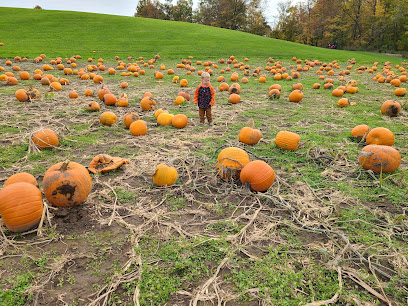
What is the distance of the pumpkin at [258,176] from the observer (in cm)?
380

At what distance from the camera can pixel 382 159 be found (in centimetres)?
444

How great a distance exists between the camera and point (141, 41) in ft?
Result: 97.5

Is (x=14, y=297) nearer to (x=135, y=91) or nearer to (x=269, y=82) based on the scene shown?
(x=135, y=91)

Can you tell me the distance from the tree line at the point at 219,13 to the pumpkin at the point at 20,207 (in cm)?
7809

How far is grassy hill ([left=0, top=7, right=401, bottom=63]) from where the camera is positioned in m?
24.2

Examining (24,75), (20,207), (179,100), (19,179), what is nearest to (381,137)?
(179,100)

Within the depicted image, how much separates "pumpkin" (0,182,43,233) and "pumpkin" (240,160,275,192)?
287cm

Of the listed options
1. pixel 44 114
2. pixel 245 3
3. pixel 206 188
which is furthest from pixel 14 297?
pixel 245 3

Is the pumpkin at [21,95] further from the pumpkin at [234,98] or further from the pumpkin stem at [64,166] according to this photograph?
the pumpkin at [234,98]

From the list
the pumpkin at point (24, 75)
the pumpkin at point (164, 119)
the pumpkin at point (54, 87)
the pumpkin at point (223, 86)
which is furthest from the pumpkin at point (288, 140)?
the pumpkin at point (24, 75)

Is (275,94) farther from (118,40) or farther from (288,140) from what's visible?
(118,40)

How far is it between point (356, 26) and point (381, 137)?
68074mm

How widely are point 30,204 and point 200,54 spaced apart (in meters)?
24.6

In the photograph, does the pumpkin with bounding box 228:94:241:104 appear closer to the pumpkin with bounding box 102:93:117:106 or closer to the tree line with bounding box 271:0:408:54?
the pumpkin with bounding box 102:93:117:106
